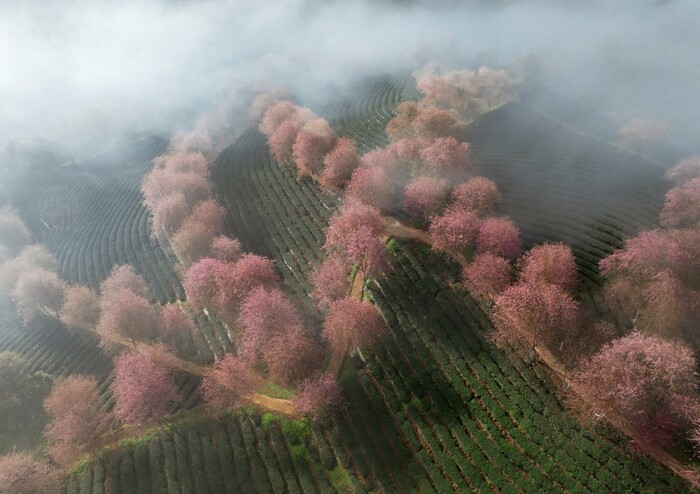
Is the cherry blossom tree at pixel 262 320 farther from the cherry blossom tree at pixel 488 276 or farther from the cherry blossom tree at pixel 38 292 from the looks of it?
the cherry blossom tree at pixel 38 292

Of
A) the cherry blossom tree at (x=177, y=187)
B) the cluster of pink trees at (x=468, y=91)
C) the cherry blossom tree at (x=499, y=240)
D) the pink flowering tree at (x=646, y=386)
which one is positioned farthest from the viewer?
the cluster of pink trees at (x=468, y=91)

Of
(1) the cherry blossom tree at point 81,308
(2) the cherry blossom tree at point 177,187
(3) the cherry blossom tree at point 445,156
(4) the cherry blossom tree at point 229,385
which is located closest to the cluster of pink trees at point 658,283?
(3) the cherry blossom tree at point 445,156

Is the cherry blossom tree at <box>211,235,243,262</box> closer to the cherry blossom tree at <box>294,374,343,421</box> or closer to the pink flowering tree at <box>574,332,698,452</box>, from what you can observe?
the cherry blossom tree at <box>294,374,343,421</box>

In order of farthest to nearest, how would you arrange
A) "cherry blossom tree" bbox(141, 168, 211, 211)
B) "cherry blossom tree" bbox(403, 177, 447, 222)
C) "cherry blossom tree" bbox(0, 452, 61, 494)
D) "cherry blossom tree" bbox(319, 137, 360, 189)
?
"cherry blossom tree" bbox(141, 168, 211, 211) < "cherry blossom tree" bbox(319, 137, 360, 189) < "cherry blossom tree" bbox(403, 177, 447, 222) < "cherry blossom tree" bbox(0, 452, 61, 494)

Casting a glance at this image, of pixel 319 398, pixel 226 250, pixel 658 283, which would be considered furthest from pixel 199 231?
pixel 658 283

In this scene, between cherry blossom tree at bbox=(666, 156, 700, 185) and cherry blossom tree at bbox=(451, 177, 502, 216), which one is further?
cherry blossom tree at bbox=(666, 156, 700, 185)

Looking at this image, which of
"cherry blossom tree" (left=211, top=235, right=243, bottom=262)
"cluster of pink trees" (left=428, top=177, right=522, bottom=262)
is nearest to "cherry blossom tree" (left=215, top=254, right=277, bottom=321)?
"cherry blossom tree" (left=211, top=235, right=243, bottom=262)

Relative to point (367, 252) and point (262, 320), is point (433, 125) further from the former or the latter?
point (262, 320)
